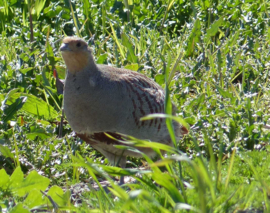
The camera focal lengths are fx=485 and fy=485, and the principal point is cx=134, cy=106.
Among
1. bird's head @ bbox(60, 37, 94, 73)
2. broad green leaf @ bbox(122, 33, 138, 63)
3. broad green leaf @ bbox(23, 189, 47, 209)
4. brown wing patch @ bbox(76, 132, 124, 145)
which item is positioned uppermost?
bird's head @ bbox(60, 37, 94, 73)

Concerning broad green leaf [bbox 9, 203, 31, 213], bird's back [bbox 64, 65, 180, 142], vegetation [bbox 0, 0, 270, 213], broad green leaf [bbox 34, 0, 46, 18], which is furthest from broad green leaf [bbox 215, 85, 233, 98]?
broad green leaf [bbox 34, 0, 46, 18]

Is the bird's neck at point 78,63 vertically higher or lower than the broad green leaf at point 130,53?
higher

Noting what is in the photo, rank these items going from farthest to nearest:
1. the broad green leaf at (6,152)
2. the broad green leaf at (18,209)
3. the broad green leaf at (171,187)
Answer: the broad green leaf at (6,152) → the broad green leaf at (18,209) → the broad green leaf at (171,187)

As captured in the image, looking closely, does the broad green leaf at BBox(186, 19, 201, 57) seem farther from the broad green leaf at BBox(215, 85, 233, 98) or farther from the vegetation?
the broad green leaf at BBox(215, 85, 233, 98)

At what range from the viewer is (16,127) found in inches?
154

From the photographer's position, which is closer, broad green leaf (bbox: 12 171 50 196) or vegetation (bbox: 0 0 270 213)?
vegetation (bbox: 0 0 270 213)

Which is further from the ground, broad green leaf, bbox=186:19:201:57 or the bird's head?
the bird's head

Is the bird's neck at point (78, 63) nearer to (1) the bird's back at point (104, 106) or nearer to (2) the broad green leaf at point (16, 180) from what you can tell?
(1) the bird's back at point (104, 106)

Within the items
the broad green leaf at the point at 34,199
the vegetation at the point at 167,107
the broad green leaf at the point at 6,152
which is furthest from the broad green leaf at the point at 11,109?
the broad green leaf at the point at 34,199

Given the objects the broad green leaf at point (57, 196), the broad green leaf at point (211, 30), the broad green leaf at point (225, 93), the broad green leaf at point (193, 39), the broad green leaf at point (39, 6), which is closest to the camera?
the broad green leaf at point (57, 196)

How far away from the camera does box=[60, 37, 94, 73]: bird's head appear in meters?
→ 3.41

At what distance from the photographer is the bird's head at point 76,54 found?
11.2 ft

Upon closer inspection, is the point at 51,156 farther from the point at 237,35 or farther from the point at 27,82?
the point at 237,35

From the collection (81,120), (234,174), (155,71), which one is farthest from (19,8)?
(234,174)
